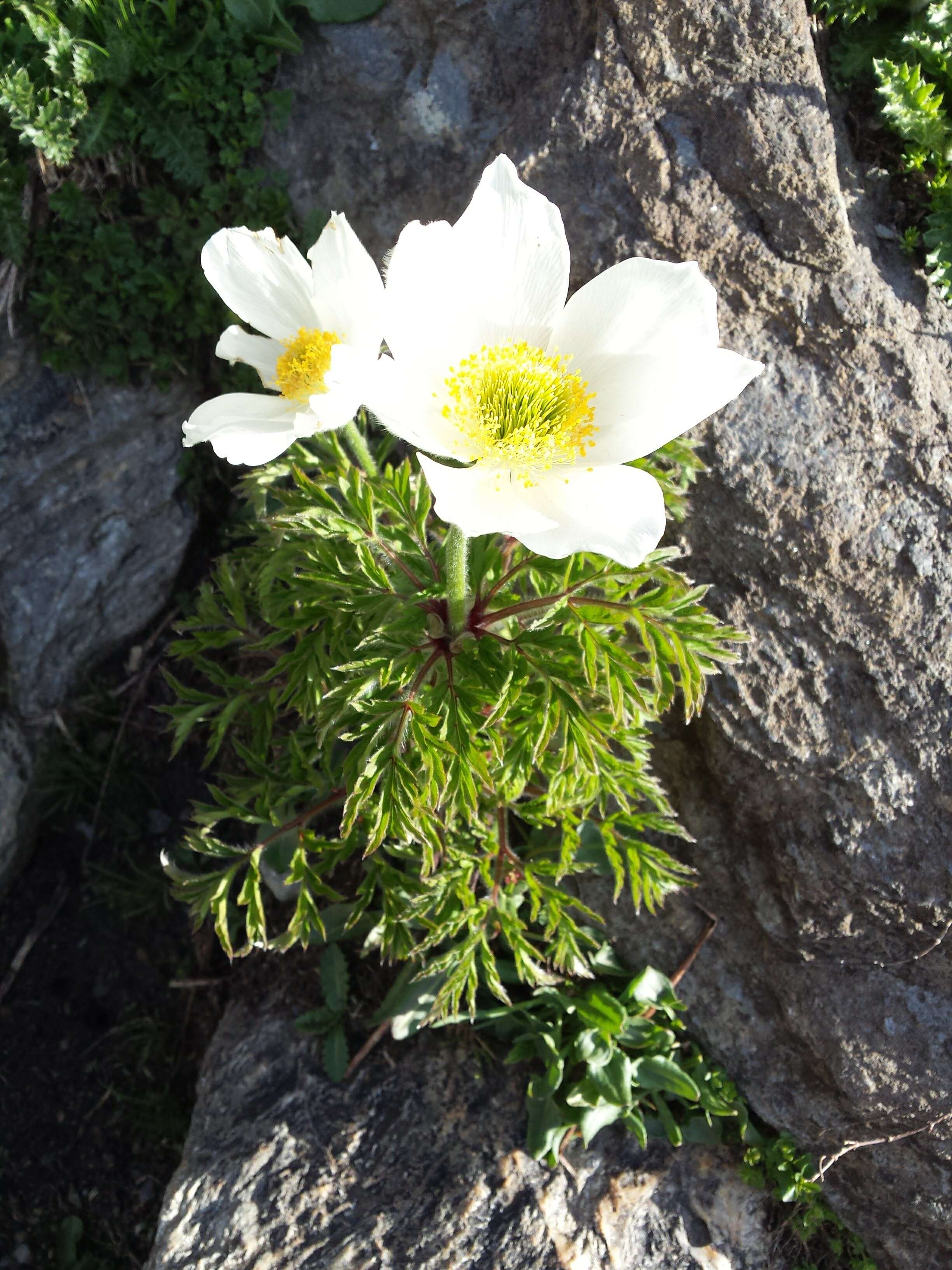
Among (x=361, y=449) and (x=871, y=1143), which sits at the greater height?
(x=361, y=449)

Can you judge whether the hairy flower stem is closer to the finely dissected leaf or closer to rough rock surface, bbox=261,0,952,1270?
rough rock surface, bbox=261,0,952,1270

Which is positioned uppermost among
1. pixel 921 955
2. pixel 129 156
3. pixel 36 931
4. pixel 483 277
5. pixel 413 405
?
pixel 483 277

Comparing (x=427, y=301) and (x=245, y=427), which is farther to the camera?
(x=245, y=427)

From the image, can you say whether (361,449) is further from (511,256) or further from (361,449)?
(511,256)

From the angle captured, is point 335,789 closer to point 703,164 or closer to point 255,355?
point 255,355

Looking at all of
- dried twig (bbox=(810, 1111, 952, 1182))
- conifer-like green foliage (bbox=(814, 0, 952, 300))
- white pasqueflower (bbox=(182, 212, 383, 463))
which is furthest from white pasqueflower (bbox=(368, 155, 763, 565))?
dried twig (bbox=(810, 1111, 952, 1182))

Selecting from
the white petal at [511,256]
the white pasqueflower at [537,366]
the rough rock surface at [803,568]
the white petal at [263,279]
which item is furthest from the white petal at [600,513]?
the rough rock surface at [803,568]

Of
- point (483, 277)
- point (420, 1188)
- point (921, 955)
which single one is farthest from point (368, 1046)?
point (483, 277)
